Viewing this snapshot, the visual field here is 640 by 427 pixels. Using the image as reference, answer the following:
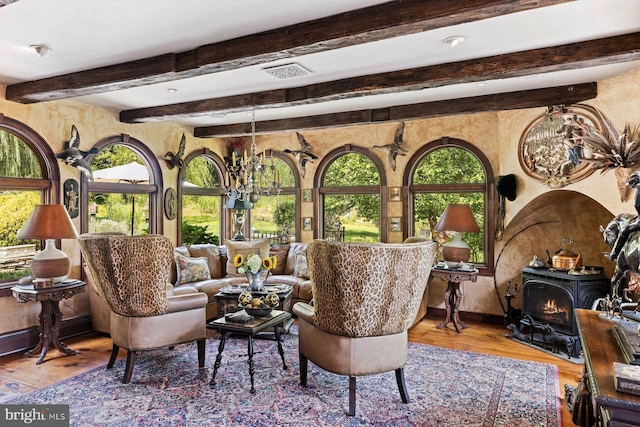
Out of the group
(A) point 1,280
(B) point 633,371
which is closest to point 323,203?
(A) point 1,280

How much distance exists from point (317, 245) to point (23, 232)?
3.05 metres

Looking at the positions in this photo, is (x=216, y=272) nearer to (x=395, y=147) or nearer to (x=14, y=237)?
(x=14, y=237)

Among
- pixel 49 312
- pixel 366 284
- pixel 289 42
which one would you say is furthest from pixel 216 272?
pixel 289 42

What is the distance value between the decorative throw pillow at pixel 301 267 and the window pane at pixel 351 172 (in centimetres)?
141

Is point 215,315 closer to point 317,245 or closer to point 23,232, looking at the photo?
point 23,232

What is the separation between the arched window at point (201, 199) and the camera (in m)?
6.52

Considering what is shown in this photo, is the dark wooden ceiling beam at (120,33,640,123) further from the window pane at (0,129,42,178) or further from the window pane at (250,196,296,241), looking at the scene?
the window pane at (250,196,296,241)

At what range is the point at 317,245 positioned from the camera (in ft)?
9.46

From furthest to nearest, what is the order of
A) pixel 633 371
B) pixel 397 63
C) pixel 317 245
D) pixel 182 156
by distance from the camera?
pixel 182 156 → pixel 397 63 → pixel 317 245 → pixel 633 371

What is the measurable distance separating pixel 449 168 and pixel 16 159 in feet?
17.7

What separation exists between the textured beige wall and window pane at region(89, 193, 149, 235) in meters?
0.36

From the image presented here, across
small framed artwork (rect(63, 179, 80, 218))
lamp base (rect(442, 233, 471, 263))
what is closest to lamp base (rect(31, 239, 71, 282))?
small framed artwork (rect(63, 179, 80, 218))

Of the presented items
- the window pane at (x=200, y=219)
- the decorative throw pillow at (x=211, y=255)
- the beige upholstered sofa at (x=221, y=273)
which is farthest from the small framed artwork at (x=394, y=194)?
the window pane at (x=200, y=219)

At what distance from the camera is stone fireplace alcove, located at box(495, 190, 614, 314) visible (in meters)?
4.96
